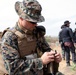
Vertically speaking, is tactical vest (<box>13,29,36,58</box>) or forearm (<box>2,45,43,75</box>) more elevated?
tactical vest (<box>13,29,36,58</box>)

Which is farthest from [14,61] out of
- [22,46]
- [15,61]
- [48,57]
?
[48,57]

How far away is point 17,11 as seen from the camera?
348 cm

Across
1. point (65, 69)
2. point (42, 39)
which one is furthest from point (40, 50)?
point (65, 69)

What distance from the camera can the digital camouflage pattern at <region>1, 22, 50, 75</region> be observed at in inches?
128

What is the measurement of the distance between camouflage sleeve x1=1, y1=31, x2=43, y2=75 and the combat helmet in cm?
27

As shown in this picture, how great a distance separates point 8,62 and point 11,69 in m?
0.08

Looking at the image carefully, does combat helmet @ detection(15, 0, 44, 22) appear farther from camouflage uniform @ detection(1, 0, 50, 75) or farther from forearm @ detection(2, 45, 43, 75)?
forearm @ detection(2, 45, 43, 75)

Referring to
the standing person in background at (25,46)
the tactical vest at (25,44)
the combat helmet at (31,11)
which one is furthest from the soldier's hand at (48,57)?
the combat helmet at (31,11)

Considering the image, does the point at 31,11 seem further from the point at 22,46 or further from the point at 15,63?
the point at 15,63

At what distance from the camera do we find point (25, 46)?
11.2ft

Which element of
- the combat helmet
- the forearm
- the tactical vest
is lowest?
the forearm

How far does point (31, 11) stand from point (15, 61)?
60 cm

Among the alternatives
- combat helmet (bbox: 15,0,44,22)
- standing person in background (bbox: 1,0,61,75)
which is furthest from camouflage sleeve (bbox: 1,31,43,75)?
combat helmet (bbox: 15,0,44,22)

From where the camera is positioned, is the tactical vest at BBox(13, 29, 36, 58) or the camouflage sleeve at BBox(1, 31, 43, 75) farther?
the tactical vest at BBox(13, 29, 36, 58)
